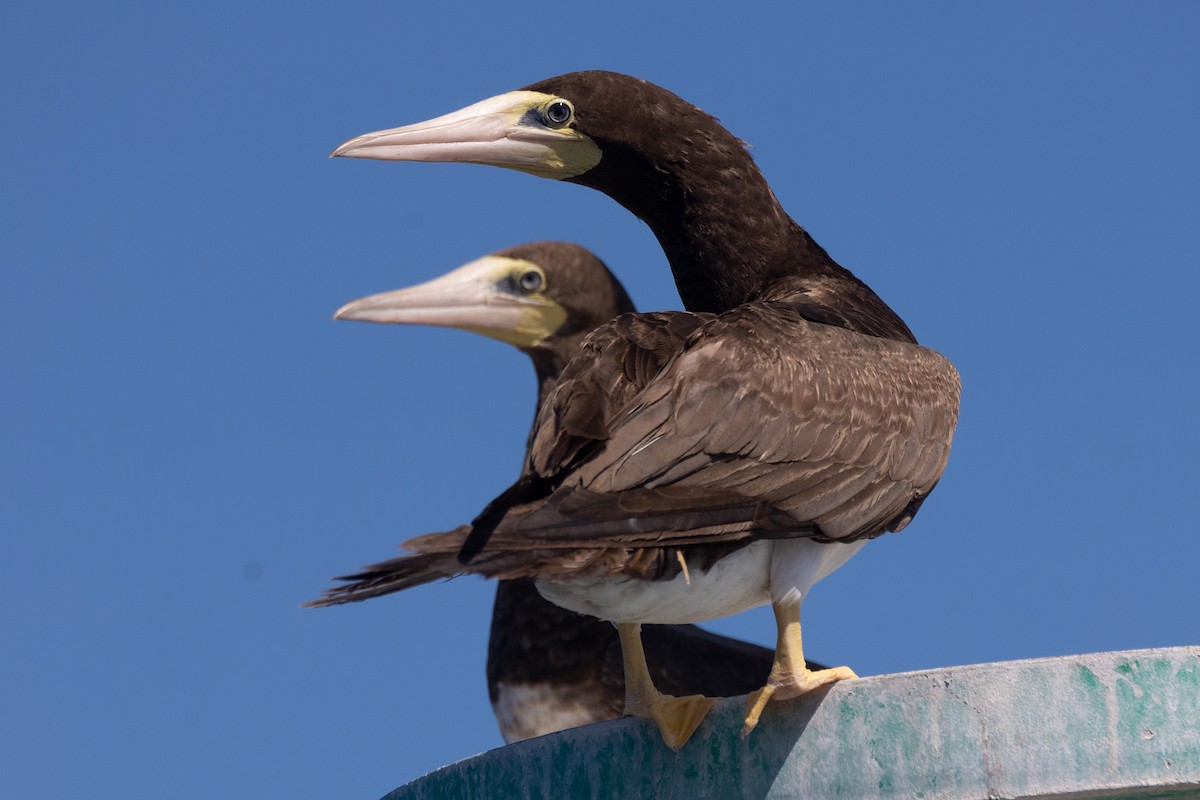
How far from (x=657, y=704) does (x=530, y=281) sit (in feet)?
18.4

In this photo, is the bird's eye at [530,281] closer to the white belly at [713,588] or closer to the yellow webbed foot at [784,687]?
the white belly at [713,588]

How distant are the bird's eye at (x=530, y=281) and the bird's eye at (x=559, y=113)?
3.95 m

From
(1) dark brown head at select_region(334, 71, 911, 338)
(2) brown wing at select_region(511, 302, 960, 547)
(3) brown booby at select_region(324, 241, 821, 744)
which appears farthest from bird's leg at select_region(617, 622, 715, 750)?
(3) brown booby at select_region(324, 241, 821, 744)

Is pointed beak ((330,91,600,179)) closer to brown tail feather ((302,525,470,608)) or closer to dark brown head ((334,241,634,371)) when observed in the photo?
brown tail feather ((302,525,470,608))

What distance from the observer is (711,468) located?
3646mm

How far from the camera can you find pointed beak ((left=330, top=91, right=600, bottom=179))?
526cm

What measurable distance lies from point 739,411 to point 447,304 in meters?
5.58

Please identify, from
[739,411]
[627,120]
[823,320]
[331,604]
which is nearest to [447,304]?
[627,120]

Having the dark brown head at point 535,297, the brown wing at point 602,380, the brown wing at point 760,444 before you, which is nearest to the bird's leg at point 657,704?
the brown wing at point 760,444

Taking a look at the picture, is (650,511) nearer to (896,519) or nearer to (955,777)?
(955,777)

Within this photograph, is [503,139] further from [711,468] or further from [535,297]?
[535,297]

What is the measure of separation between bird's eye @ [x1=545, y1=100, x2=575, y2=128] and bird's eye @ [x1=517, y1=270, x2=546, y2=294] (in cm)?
395

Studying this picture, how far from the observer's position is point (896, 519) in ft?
14.1

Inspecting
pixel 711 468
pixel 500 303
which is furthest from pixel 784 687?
pixel 500 303
